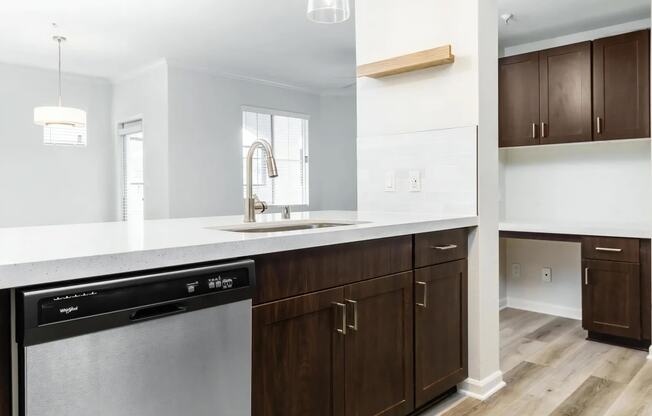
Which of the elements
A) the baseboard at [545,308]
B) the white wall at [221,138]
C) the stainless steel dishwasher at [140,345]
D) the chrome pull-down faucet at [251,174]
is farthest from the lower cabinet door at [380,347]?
the white wall at [221,138]

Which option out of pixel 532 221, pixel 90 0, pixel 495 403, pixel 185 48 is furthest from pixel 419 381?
pixel 185 48

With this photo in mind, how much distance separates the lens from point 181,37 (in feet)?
14.3

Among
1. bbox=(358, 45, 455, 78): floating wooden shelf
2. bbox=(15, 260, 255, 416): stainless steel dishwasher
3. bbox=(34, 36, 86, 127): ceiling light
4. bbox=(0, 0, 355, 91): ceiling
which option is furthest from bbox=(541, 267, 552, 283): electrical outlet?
bbox=(34, 36, 86, 127): ceiling light

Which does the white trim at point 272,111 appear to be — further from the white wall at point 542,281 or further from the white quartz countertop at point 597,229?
the white quartz countertop at point 597,229

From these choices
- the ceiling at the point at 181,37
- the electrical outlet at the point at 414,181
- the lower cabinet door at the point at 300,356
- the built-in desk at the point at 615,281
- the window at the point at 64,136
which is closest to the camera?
the lower cabinet door at the point at 300,356

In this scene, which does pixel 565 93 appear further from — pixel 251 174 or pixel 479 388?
pixel 251 174

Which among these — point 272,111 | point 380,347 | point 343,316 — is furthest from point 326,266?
point 272,111

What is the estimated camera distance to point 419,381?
2.00 m

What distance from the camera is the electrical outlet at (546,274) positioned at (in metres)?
3.95

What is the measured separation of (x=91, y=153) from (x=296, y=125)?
8.71 feet

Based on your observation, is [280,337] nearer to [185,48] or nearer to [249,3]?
[249,3]

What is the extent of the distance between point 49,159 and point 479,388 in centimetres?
529

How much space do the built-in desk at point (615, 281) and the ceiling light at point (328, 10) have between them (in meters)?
2.29

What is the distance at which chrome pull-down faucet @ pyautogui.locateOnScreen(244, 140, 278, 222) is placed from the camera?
1971 mm
